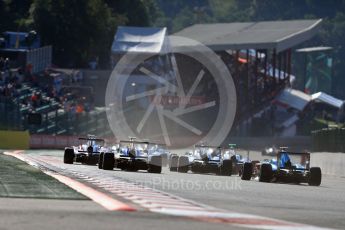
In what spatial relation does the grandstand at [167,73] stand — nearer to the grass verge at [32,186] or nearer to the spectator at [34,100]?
the spectator at [34,100]

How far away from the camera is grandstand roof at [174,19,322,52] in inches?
2729

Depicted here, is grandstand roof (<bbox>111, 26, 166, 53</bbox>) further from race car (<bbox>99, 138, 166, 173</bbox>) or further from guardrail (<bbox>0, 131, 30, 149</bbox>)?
race car (<bbox>99, 138, 166, 173</bbox>)

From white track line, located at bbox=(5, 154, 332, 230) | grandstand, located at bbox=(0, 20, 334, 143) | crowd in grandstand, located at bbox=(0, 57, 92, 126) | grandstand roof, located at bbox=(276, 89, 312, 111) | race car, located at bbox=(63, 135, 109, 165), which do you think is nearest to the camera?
white track line, located at bbox=(5, 154, 332, 230)

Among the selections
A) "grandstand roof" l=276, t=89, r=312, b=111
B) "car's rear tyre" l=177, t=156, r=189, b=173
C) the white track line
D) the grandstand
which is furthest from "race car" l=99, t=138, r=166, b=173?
"grandstand roof" l=276, t=89, r=312, b=111

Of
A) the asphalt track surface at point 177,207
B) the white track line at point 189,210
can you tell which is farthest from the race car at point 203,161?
the white track line at point 189,210

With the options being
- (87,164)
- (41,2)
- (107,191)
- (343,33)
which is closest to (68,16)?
(41,2)

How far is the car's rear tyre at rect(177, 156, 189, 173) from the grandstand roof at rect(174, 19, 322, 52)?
3600 centimetres

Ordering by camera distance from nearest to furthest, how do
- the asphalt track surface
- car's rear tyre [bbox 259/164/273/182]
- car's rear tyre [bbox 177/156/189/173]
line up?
1. the asphalt track surface
2. car's rear tyre [bbox 259/164/273/182]
3. car's rear tyre [bbox 177/156/189/173]

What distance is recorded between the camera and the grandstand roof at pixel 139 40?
6900 centimetres

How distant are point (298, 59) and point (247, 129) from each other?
6600 centimetres

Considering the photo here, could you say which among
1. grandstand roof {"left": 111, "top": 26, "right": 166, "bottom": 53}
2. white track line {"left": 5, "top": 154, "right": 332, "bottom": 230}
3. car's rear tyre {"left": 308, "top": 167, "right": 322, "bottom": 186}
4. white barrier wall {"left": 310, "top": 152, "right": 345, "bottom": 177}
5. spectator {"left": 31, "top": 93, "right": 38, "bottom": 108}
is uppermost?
grandstand roof {"left": 111, "top": 26, "right": 166, "bottom": 53}

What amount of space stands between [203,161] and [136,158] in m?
2.92

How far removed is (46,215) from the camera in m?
13.8

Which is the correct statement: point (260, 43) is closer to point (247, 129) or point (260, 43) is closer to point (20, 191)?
point (247, 129)
